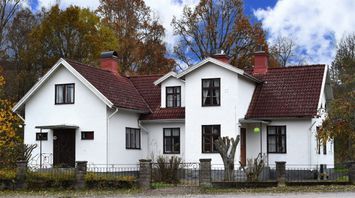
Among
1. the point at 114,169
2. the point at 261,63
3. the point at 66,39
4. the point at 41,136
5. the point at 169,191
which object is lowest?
the point at 169,191

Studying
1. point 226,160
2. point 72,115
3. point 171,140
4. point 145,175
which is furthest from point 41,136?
point 226,160

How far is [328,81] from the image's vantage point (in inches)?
1496

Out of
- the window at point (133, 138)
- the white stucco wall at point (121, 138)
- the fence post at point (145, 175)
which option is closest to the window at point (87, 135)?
the white stucco wall at point (121, 138)

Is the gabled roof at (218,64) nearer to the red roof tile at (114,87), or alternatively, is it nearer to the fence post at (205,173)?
the red roof tile at (114,87)

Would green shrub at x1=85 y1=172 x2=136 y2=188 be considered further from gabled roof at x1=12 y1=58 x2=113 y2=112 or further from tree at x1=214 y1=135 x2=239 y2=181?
gabled roof at x1=12 y1=58 x2=113 y2=112

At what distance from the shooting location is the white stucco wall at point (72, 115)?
3419 cm

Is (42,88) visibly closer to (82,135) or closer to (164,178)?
(82,135)

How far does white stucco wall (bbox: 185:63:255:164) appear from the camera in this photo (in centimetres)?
3375

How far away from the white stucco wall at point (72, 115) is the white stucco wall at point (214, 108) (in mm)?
4610

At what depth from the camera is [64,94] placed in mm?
35594

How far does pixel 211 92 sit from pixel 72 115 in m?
7.63

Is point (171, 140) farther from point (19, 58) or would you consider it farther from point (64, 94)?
point (19, 58)

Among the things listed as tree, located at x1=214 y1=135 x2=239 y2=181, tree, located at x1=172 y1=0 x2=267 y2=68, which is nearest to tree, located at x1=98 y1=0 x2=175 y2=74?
tree, located at x1=172 y1=0 x2=267 y2=68

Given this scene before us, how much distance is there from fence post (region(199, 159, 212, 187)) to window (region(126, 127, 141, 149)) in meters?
9.29
